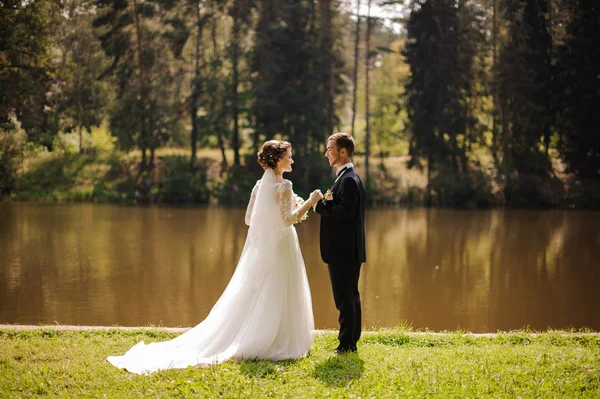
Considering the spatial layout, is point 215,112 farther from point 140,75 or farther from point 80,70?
point 80,70

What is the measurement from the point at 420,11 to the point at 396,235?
14967mm

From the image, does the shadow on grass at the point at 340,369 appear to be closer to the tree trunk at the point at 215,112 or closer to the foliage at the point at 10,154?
the foliage at the point at 10,154

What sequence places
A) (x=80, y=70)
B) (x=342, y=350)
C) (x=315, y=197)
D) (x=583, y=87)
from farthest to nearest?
(x=80, y=70) < (x=583, y=87) < (x=342, y=350) < (x=315, y=197)

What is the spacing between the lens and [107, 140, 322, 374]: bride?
221 inches

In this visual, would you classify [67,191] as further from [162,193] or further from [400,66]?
[400,66]

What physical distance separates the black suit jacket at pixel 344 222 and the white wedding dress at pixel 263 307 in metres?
0.35

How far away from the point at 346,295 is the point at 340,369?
2.19 feet

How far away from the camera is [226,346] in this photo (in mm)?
5668

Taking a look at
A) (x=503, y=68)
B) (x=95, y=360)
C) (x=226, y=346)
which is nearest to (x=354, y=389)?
(x=226, y=346)

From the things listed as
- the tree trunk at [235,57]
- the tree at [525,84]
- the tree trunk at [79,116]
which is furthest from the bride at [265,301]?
the tree trunk at [79,116]

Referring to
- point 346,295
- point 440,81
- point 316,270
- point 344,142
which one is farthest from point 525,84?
point 346,295

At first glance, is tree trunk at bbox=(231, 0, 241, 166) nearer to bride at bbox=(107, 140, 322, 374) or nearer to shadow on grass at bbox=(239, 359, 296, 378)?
bride at bbox=(107, 140, 322, 374)

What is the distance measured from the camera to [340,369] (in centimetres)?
529

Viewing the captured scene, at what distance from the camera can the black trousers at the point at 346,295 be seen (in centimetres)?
566
